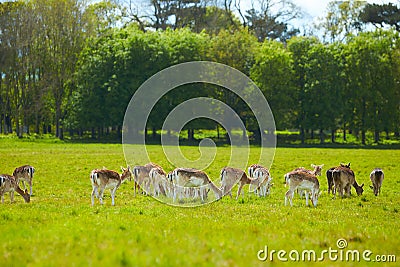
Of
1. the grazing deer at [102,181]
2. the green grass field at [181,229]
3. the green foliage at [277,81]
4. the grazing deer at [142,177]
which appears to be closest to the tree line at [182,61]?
the green foliage at [277,81]

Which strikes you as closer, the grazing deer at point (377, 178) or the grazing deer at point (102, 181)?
the grazing deer at point (102, 181)

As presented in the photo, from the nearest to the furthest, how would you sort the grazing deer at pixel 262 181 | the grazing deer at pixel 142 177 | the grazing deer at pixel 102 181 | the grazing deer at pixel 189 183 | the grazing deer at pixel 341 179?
1. the grazing deer at pixel 102 181
2. the grazing deer at pixel 189 183
3. the grazing deer at pixel 341 179
4. the grazing deer at pixel 262 181
5. the grazing deer at pixel 142 177

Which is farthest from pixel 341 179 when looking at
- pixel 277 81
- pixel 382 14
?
pixel 382 14

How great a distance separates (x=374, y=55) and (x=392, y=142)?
37.6ft

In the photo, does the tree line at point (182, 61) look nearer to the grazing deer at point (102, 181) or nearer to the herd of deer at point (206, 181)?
the herd of deer at point (206, 181)

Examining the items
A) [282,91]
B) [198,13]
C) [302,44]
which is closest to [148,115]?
[282,91]

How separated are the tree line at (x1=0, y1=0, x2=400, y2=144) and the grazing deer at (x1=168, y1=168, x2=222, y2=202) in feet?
142

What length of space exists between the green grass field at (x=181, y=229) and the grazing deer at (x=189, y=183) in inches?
36.4

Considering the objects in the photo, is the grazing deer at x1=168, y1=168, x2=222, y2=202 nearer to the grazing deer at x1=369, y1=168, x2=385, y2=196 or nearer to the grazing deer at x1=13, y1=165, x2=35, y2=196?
the grazing deer at x1=13, y1=165, x2=35, y2=196

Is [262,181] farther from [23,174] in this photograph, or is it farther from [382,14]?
[382,14]

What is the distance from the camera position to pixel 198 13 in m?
81.9

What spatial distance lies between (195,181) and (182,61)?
1806 inches

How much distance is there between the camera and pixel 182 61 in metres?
62.4

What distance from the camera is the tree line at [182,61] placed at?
2441 inches
